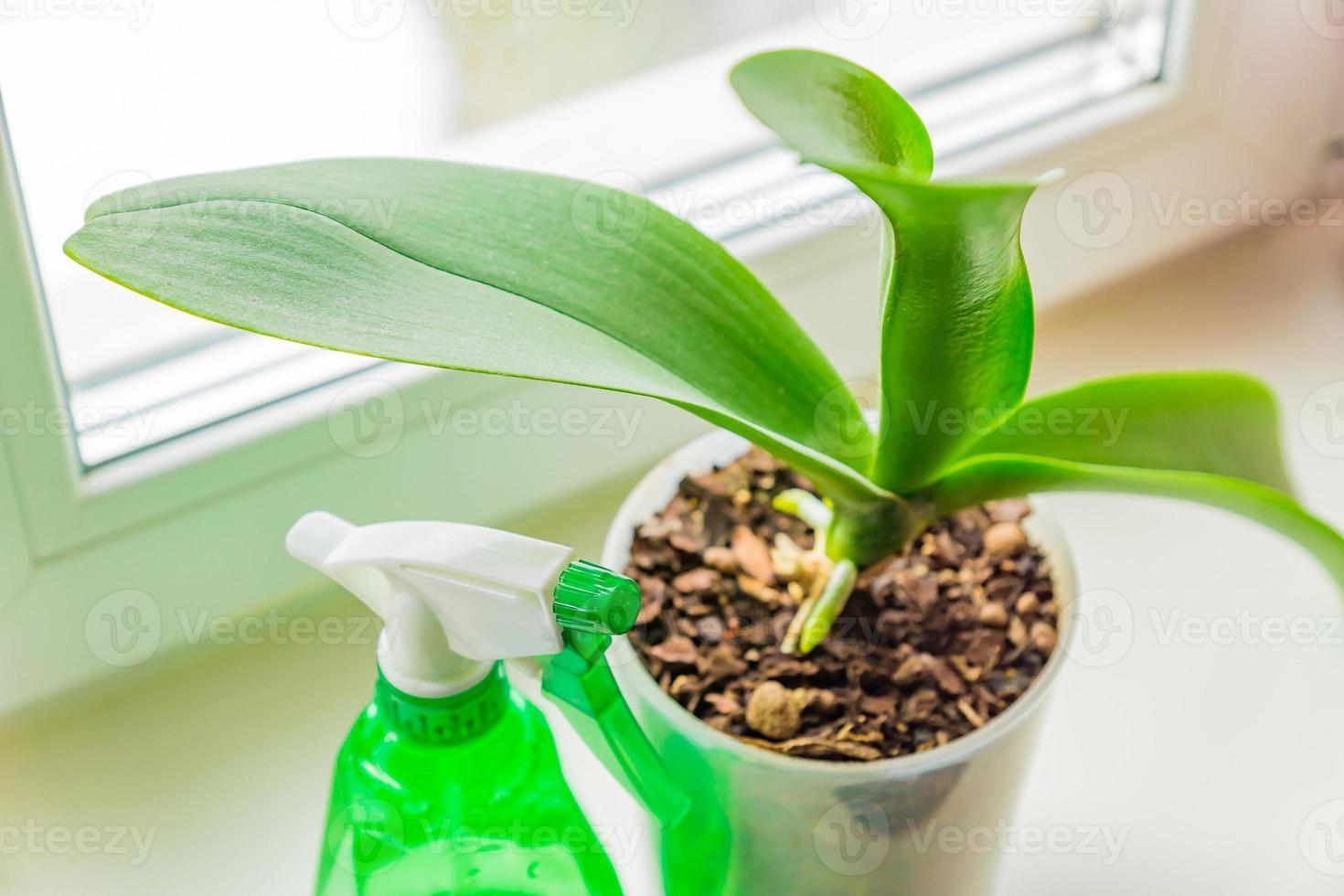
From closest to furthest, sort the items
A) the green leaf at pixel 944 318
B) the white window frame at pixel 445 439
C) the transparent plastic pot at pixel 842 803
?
the green leaf at pixel 944 318, the transparent plastic pot at pixel 842 803, the white window frame at pixel 445 439

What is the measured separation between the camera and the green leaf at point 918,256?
38cm

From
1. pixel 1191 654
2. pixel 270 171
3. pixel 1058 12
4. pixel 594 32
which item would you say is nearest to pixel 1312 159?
pixel 1058 12

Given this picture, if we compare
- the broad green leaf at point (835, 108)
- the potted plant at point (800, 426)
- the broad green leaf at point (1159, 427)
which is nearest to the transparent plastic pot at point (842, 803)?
the potted plant at point (800, 426)

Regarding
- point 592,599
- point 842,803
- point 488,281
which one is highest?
point 488,281

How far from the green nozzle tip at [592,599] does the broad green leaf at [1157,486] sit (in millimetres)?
153

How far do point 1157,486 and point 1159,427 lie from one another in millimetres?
38

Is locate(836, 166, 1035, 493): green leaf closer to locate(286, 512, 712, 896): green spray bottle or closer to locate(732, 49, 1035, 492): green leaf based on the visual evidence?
locate(732, 49, 1035, 492): green leaf

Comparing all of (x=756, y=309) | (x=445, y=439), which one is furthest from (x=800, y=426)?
(x=445, y=439)

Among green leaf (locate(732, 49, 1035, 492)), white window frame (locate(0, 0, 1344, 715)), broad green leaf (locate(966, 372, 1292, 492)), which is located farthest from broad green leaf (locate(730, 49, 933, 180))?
white window frame (locate(0, 0, 1344, 715))

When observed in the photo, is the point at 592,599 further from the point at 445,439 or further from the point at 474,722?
the point at 445,439

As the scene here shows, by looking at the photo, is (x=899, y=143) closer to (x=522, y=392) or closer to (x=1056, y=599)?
(x=1056, y=599)

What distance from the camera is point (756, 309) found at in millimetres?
535

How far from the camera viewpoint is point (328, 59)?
2.30ft

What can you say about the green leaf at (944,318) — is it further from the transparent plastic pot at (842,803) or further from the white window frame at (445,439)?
the white window frame at (445,439)
